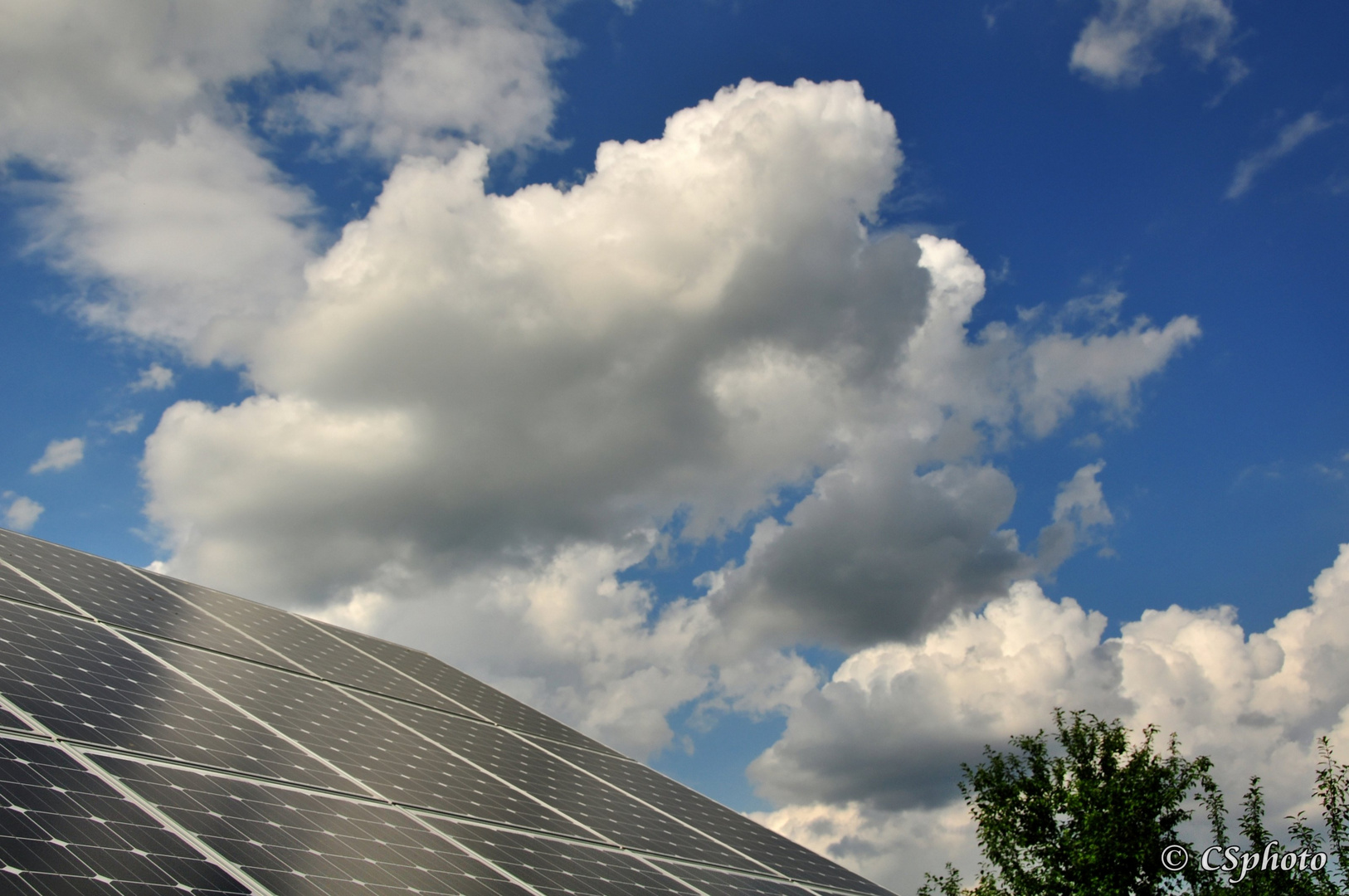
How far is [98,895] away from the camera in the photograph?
9.70 meters

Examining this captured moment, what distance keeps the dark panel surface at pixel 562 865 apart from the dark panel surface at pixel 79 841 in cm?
632

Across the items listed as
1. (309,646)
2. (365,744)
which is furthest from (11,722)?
(309,646)

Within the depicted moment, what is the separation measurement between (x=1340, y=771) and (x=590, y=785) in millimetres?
27222

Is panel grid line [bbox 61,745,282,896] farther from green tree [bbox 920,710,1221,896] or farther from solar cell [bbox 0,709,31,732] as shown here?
green tree [bbox 920,710,1221,896]

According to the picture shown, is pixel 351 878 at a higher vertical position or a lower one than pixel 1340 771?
lower

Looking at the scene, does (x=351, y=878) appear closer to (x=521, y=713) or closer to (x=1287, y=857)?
(x=521, y=713)

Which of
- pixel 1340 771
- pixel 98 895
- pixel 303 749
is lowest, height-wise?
pixel 98 895

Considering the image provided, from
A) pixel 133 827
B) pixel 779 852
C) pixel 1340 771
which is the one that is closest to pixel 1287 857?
pixel 1340 771

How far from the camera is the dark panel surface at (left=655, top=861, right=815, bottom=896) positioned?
21438mm

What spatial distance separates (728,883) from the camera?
22547 mm

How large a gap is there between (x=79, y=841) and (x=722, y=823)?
22.5 meters

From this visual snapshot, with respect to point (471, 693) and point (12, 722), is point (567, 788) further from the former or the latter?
point (12, 722)

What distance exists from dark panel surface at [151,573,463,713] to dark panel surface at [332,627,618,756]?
1.45 m

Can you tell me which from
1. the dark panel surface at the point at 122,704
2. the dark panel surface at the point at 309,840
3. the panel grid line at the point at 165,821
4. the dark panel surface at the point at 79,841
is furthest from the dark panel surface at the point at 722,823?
the dark panel surface at the point at 79,841
